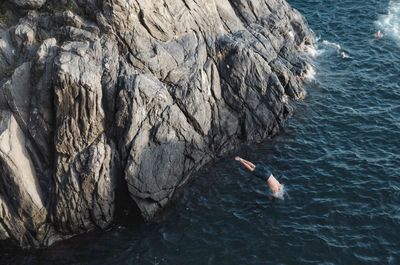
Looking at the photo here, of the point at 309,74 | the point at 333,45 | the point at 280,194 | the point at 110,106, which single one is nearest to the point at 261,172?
the point at 280,194

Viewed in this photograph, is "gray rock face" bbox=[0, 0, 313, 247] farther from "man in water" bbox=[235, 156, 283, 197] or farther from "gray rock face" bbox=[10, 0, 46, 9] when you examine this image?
"man in water" bbox=[235, 156, 283, 197]

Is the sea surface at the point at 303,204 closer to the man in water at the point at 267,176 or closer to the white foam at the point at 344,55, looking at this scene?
the man in water at the point at 267,176

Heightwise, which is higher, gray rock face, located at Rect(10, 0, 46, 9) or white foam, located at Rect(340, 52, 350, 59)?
gray rock face, located at Rect(10, 0, 46, 9)

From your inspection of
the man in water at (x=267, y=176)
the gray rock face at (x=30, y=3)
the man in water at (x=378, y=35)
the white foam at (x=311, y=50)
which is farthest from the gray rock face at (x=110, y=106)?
the man in water at (x=378, y=35)

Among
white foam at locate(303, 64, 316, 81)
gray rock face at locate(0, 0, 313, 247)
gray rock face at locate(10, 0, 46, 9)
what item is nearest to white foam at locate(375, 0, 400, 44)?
white foam at locate(303, 64, 316, 81)

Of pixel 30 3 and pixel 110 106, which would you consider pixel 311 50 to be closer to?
pixel 110 106

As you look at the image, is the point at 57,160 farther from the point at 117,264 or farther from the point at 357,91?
the point at 357,91
